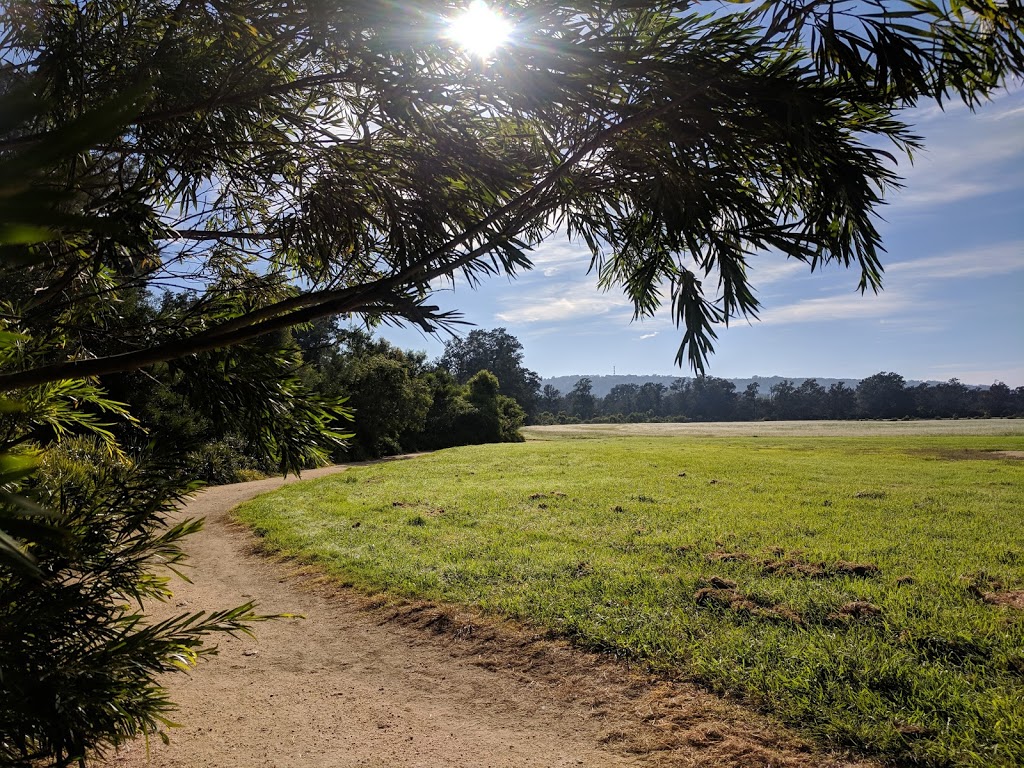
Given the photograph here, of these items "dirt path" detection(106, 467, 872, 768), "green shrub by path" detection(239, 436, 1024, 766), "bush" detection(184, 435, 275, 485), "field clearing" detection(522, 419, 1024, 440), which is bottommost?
"field clearing" detection(522, 419, 1024, 440)

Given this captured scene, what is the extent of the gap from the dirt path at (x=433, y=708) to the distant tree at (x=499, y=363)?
248ft

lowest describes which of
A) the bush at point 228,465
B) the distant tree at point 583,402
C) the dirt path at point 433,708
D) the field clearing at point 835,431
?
the field clearing at point 835,431

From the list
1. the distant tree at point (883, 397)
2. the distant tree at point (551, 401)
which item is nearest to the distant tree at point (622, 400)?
the distant tree at point (551, 401)

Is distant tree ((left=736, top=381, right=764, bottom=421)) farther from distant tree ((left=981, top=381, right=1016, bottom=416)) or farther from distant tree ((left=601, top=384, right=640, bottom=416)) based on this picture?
distant tree ((left=981, top=381, right=1016, bottom=416))

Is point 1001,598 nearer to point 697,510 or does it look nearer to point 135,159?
point 697,510

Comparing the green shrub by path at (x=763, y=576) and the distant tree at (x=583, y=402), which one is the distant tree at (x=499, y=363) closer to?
the distant tree at (x=583, y=402)

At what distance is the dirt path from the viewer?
153 inches

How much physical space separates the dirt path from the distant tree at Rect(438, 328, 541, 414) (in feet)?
248

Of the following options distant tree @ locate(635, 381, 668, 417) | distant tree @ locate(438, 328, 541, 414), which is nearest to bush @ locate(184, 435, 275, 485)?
distant tree @ locate(438, 328, 541, 414)

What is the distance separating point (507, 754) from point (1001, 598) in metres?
5.35

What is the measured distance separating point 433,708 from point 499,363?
79.1m

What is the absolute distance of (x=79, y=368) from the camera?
1.86 meters

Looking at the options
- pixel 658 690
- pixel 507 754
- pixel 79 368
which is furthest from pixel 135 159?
pixel 658 690

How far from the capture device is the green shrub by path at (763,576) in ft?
13.7
